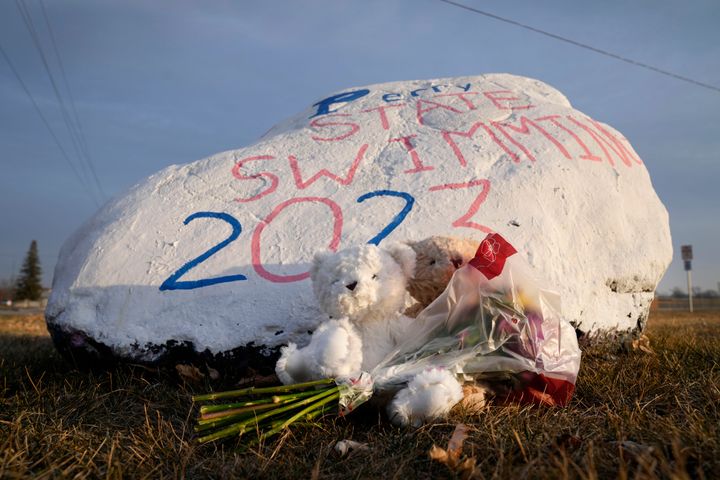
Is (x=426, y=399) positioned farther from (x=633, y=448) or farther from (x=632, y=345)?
(x=632, y=345)

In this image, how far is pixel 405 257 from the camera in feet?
7.56

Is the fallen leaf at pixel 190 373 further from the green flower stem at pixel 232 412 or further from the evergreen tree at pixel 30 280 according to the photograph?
the evergreen tree at pixel 30 280

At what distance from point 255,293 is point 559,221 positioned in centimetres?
182

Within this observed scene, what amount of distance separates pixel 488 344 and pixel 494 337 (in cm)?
4

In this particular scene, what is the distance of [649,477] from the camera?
131 centimetres

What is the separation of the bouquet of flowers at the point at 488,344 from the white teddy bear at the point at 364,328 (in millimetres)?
81

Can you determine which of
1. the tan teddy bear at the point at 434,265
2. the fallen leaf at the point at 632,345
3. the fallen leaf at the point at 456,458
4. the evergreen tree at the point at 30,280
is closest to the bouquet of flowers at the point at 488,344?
the tan teddy bear at the point at 434,265

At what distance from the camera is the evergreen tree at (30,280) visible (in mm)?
38969

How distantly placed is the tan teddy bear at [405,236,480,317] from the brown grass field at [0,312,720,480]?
1.70 ft

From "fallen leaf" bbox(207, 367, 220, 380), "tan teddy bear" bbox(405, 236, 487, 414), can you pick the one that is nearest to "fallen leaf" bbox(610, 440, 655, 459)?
"tan teddy bear" bbox(405, 236, 487, 414)

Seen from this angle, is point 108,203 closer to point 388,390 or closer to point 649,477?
point 388,390

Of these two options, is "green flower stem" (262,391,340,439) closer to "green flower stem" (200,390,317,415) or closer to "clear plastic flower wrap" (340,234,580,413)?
"green flower stem" (200,390,317,415)

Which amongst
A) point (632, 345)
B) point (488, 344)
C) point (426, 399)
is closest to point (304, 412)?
point (426, 399)

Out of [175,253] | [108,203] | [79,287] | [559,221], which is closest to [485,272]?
[559,221]
